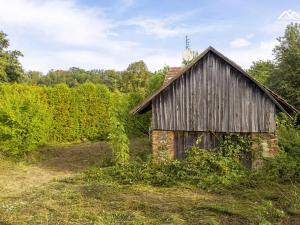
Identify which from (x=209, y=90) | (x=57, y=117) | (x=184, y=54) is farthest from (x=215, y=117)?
(x=57, y=117)

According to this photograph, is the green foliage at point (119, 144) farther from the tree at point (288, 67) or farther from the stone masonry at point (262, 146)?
the tree at point (288, 67)

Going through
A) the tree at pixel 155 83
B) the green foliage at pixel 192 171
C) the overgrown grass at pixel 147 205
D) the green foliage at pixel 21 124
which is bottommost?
the overgrown grass at pixel 147 205

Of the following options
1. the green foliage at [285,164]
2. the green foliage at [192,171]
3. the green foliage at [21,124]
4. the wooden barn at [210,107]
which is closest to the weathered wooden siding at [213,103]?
the wooden barn at [210,107]

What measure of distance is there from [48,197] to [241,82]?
8.43 meters

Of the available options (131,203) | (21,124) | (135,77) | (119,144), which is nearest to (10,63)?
(135,77)

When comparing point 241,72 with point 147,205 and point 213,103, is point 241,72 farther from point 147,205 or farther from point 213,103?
point 147,205

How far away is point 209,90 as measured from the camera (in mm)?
15344

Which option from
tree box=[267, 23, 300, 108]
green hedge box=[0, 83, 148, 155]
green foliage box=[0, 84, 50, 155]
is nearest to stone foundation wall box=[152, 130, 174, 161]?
green hedge box=[0, 83, 148, 155]

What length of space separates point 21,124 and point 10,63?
22.2 metres

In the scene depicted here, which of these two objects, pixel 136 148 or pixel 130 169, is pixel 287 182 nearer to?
pixel 130 169

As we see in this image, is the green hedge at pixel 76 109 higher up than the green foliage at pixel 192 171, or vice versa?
the green hedge at pixel 76 109

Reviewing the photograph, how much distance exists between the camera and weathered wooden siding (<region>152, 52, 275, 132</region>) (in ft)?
49.3

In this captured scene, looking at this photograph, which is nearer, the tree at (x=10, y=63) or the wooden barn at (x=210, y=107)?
the wooden barn at (x=210, y=107)

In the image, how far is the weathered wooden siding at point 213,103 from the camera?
15.0 meters
